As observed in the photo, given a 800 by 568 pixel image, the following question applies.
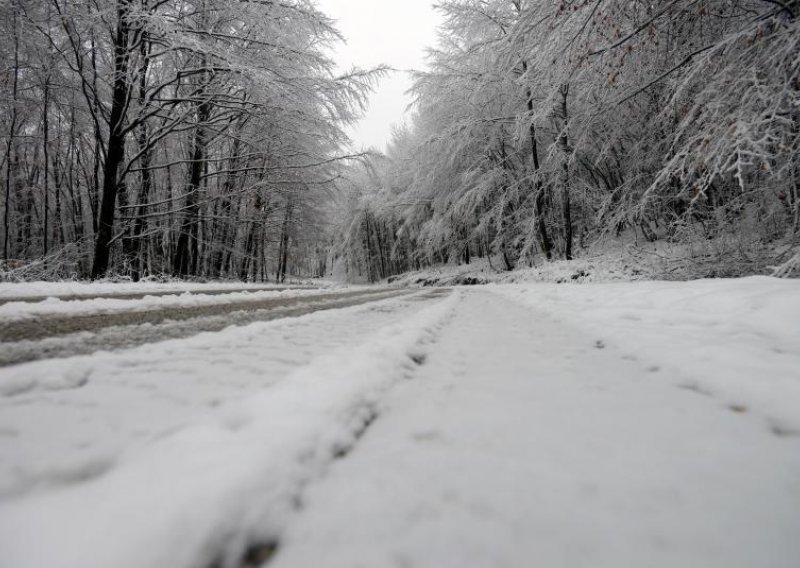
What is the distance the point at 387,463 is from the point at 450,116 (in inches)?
484

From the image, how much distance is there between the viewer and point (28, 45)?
5957 millimetres

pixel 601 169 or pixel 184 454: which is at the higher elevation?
pixel 601 169

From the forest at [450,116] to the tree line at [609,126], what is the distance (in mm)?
43

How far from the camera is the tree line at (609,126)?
122 inches

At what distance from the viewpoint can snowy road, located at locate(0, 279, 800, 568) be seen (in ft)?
1.39

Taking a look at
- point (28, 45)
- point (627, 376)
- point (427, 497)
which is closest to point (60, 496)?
point (427, 497)

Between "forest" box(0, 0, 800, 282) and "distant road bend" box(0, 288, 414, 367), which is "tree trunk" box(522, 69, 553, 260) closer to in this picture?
"forest" box(0, 0, 800, 282)

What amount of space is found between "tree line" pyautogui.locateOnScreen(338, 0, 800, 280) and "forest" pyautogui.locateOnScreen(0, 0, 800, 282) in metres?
0.04

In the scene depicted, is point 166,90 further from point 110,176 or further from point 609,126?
point 609,126

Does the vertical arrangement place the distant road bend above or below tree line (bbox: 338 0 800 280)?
below

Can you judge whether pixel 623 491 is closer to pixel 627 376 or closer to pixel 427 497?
pixel 427 497

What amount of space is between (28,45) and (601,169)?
14.2 metres

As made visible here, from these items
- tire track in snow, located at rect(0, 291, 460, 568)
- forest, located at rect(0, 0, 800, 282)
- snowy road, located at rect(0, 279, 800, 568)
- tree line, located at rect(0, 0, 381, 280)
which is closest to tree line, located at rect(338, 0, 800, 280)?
forest, located at rect(0, 0, 800, 282)

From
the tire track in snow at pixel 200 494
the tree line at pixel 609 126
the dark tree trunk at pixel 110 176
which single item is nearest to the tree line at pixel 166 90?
the dark tree trunk at pixel 110 176
